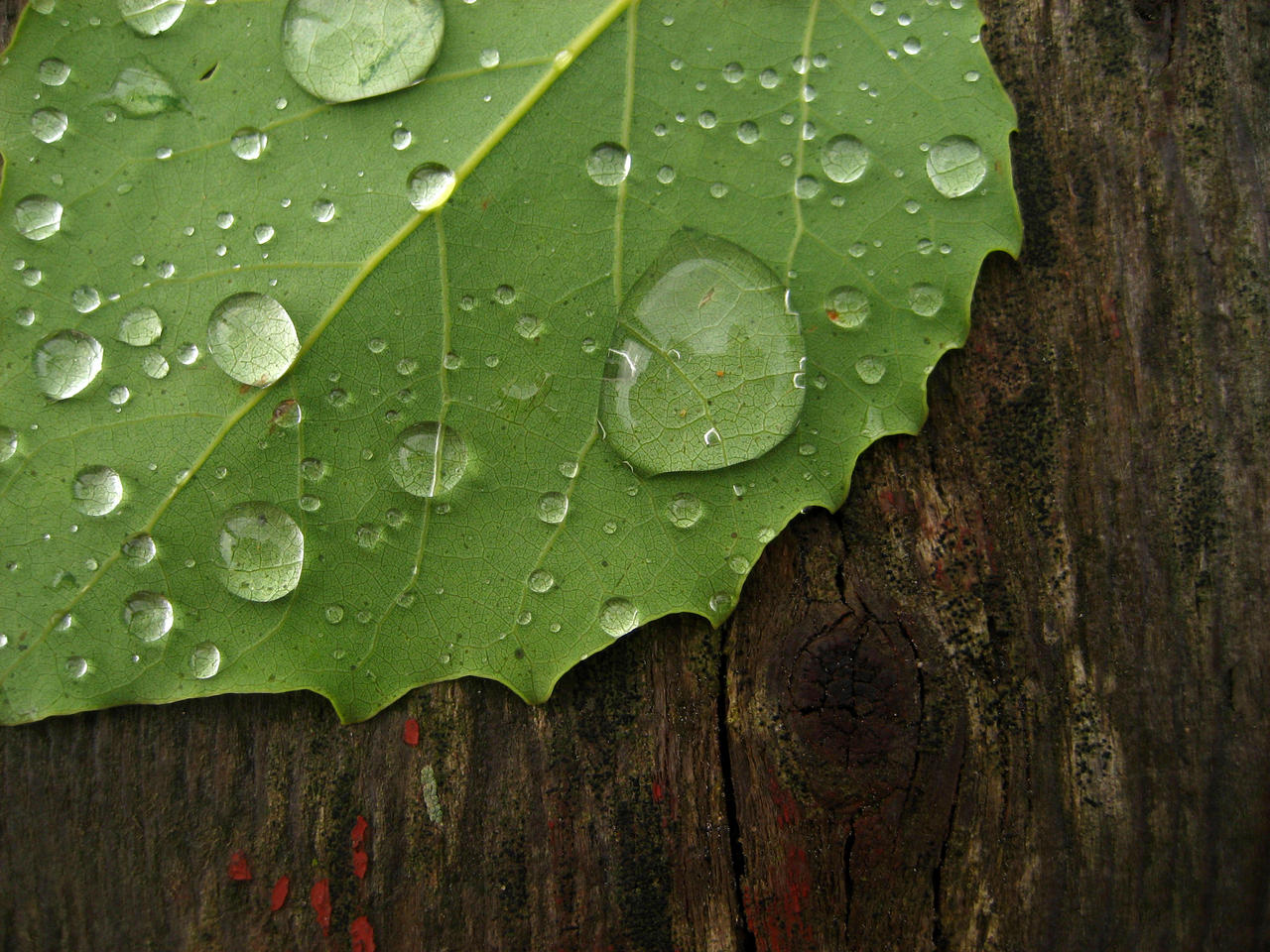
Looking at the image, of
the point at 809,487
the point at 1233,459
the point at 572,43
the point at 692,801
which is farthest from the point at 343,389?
the point at 1233,459

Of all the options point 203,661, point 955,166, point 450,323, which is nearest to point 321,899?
point 203,661

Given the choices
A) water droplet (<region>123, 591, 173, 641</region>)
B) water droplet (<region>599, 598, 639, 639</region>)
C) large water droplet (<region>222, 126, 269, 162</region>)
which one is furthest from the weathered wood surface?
large water droplet (<region>222, 126, 269, 162</region>)

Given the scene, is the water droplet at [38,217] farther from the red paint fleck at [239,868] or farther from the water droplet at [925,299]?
the water droplet at [925,299]

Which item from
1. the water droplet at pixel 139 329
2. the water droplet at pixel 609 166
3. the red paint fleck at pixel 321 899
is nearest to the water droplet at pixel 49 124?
the water droplet at pixel 139 329

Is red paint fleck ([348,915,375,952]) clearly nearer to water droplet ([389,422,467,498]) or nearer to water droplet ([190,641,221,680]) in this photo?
water droplet ([190,641,221,680])

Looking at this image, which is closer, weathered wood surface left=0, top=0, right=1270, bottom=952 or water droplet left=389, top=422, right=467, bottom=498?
water droplet left=389, top=422, right=467, bottom=498

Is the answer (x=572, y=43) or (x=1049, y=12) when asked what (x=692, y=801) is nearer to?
(x=572, y=43)
